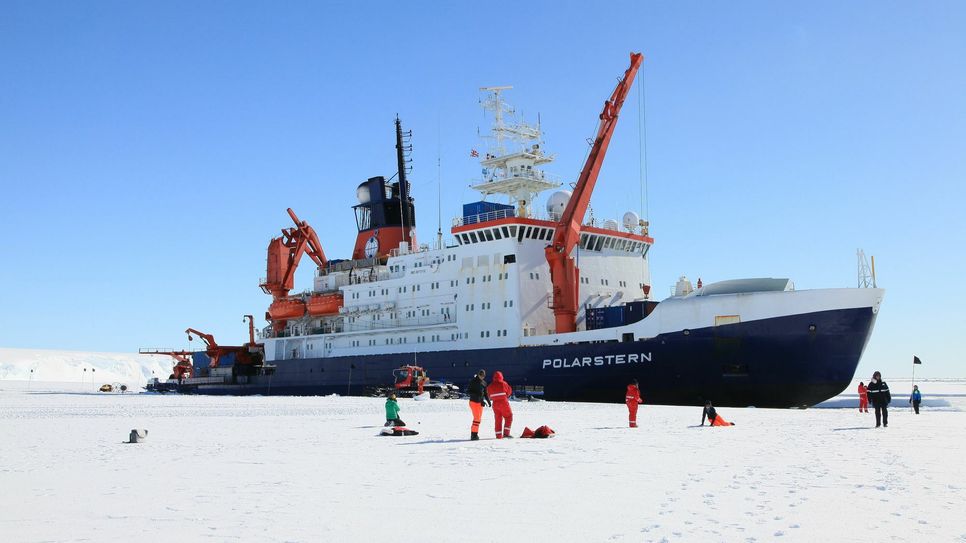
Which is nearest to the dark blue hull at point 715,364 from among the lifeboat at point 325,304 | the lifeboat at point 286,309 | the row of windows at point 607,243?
the row of windows at point 607,243

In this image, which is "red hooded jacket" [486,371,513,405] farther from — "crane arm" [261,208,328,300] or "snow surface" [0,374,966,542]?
"crane arm" [261,208,328,300]

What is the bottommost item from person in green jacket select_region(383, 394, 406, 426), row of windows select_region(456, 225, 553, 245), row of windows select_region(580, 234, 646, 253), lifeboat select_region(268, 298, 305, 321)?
person in green jacket select_region(383, 394, 406, 426)

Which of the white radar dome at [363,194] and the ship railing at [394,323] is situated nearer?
the ship railing at [394,323]

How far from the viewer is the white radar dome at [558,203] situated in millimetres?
36844

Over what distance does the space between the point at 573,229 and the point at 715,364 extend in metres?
8.00

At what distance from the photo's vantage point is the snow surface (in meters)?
5.97

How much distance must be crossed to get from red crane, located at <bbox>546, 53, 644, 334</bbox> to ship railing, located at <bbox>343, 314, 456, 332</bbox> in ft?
20.6

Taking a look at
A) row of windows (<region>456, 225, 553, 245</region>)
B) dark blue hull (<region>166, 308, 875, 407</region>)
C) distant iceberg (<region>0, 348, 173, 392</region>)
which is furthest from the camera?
distant iceberg (<region>0, 348, 173, 392</region>)

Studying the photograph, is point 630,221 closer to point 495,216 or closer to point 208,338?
point 495,216

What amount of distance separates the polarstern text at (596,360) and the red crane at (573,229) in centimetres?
160

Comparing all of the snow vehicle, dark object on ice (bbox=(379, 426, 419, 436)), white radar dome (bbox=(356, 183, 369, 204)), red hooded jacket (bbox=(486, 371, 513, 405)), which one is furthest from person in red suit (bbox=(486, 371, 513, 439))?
white radar dome (bbox=(356, 183, 369, 204))

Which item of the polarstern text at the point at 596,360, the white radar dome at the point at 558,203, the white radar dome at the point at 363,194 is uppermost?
the white radar dome at the point at 363,194

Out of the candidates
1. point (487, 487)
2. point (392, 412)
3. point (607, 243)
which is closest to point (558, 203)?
point (607, 243)

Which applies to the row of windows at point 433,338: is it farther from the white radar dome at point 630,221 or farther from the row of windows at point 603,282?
the white radar dome at point 630,221
